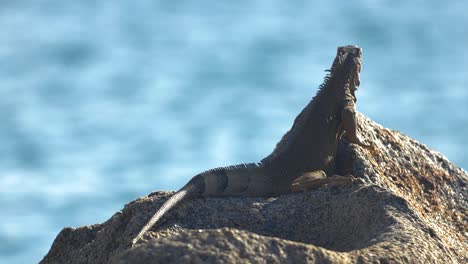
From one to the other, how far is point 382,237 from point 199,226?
1.57 meters

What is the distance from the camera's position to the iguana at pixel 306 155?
8.46m

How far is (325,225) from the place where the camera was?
7.61 meters

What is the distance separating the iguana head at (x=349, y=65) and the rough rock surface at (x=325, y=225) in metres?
1.01

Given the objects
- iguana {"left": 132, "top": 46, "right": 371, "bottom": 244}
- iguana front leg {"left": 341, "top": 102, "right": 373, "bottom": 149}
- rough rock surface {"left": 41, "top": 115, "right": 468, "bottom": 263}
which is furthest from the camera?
iguana front leg {"left": 341, "top": 102, "right": 373, "bottom": 149}

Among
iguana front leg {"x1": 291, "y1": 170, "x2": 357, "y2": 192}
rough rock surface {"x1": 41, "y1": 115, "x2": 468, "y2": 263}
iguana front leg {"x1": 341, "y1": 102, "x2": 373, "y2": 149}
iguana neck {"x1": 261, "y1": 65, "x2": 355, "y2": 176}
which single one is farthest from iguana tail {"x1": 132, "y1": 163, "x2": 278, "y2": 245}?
iguana front leg {"x1": 341, "y1": 102, "x2": 373, "y2": 149}

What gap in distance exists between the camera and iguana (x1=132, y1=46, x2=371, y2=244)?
8461 mm

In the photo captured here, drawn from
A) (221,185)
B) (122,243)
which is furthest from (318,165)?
(122,243)

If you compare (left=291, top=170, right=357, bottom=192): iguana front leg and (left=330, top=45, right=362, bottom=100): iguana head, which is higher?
(left=330, top=45, right=362, bottom=100): iguana head

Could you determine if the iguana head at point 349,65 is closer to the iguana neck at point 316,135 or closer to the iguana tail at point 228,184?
the iguana neck at point 316,135

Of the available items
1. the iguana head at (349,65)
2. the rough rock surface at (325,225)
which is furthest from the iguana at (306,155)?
the rough rock surface at (325,225)

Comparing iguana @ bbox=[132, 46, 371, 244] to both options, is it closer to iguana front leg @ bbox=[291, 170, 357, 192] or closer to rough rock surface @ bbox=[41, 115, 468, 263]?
iguana front leg @ bbox=[291, 170, 357, 192]

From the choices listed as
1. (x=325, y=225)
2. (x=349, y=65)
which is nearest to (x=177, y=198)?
(x=325, y=225)

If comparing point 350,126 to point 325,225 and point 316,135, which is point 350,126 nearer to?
point 316,135

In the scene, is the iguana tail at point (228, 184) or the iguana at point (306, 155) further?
the iguana at point (306, 155)
